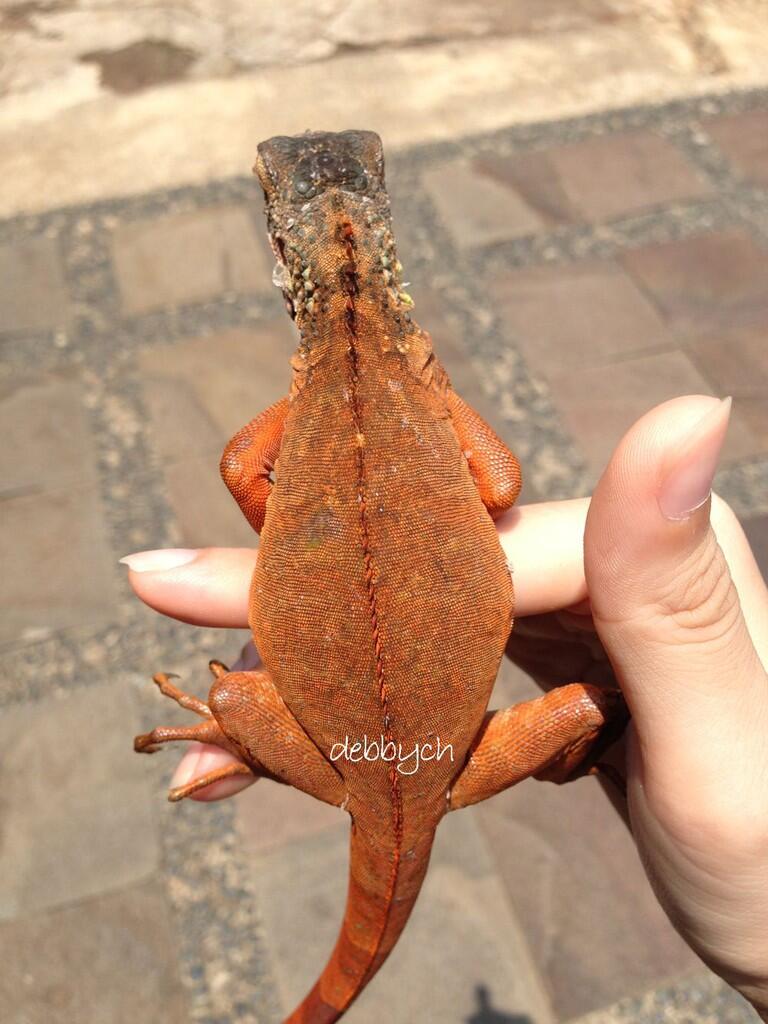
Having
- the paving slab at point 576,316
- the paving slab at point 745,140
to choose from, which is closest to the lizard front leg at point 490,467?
the paving slab at point 576,316

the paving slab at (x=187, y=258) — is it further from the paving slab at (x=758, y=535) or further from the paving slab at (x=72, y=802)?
the paving slab at (x=758, y=535)

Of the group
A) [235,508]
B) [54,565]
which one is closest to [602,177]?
[235,508]

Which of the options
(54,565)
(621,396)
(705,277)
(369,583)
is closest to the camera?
(369,583)

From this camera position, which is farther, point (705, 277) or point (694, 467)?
point (705, 277)

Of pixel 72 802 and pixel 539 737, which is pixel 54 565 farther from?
pixel 539 737

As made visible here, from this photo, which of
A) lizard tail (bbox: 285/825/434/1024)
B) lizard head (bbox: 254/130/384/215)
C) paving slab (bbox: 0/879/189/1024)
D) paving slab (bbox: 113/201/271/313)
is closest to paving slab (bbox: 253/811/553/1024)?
paving slab (bbox: 0/879/189/1024)

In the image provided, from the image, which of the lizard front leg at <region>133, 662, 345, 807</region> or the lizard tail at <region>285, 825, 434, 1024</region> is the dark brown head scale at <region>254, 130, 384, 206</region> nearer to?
the lizard front leg at <region>133, 662, 345, 807</region>

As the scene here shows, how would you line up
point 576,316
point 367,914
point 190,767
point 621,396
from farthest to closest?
point 576,316 < point 621,396 < point 190,767 < point 367,914
